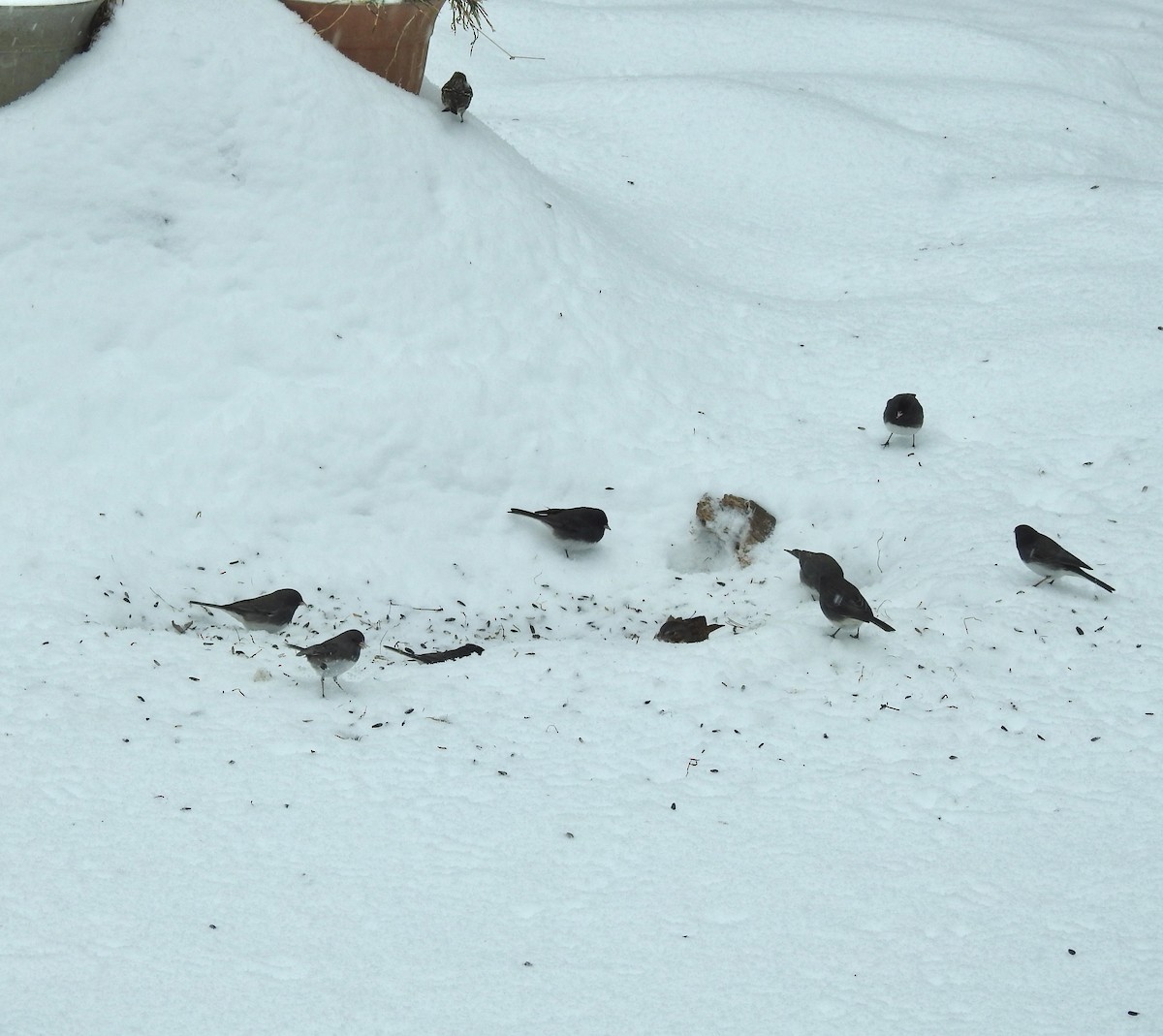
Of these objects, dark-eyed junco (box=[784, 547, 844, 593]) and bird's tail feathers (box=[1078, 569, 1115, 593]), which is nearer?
dark-eyed junco (box=[784, 547, 844, 593])

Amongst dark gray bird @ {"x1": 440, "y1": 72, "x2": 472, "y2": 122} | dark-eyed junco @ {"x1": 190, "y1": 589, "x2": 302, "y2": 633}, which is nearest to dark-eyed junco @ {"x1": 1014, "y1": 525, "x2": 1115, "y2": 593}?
dark-eyed junco @ {"x1": 190, "y1": 589, "x2": 302, "y2": 633}

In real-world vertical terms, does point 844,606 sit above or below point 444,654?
above

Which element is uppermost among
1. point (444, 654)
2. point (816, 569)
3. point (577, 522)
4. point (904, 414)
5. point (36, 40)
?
point (36, 40)

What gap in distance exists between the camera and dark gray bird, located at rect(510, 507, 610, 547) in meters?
5.88

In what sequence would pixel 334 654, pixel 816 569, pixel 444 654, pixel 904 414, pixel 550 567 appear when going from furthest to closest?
pixel 904 414, pixel 550 567, pixel 816 569, pixel 444 654, pixel 334 654

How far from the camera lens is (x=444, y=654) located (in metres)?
5.12

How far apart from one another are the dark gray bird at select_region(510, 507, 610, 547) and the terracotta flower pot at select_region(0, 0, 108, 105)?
3360mm

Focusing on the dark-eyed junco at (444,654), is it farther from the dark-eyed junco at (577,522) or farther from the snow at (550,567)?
the dark-eyed junco at (577,522)

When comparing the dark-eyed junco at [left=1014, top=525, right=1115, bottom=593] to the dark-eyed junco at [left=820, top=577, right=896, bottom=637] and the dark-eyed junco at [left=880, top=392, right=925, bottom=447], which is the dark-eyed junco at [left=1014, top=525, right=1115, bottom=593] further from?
the dark-eyed junco at [left=880, top=392, right=925, bottom=447]

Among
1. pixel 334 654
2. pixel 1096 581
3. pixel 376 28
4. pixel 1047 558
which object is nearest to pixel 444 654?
pixel 334 654

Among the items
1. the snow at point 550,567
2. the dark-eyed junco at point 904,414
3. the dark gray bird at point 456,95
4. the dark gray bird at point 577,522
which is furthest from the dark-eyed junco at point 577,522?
the dark gray bird at point 456,95

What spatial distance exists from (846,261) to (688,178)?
1571mm

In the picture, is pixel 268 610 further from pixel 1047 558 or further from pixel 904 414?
pixel 904 414

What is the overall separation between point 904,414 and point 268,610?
3508 mm
